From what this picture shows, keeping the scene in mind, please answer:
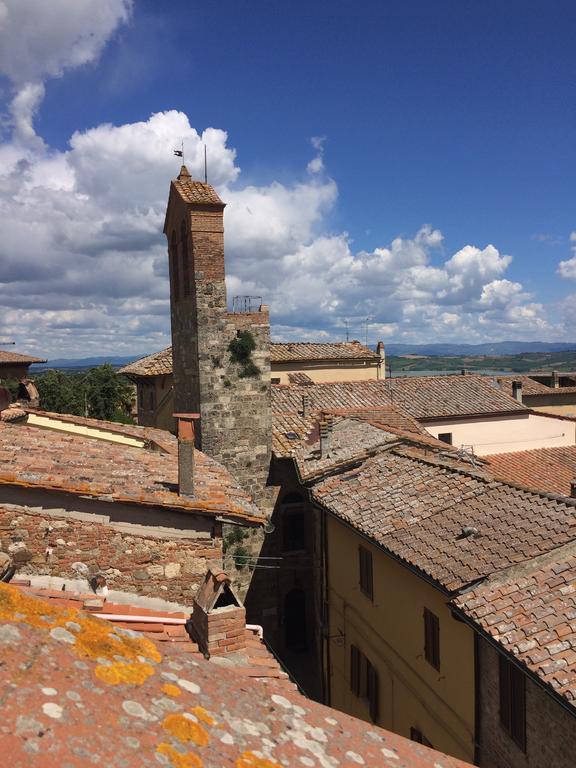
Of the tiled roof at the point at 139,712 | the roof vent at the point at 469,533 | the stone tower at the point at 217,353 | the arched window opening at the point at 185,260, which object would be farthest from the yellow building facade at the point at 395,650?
the arched window opening at the point at 185,260

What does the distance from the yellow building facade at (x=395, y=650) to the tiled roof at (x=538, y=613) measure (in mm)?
1000

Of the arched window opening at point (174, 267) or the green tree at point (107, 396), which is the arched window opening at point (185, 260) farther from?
the green tree at point (107, 396)

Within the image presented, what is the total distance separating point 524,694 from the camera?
8227mm

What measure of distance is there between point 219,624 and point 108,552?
2.37 m

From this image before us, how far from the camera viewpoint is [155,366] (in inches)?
1094

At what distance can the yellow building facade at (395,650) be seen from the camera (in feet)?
32.8

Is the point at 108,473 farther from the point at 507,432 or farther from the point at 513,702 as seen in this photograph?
the point at 507,432

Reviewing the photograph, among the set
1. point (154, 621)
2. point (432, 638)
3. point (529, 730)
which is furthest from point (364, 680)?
point (154, 621)

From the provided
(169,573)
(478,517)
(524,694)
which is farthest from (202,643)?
(478,517)

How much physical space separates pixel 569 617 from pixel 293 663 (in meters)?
14.4

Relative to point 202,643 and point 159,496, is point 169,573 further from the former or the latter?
point 202,643

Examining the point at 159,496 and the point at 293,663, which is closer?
the point at 159,496

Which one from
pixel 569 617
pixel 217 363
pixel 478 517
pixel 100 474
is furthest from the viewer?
pixel 217 363

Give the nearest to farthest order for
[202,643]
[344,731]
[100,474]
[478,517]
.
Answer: [344,731]
[202,643]
[100,474]
[478,517]
